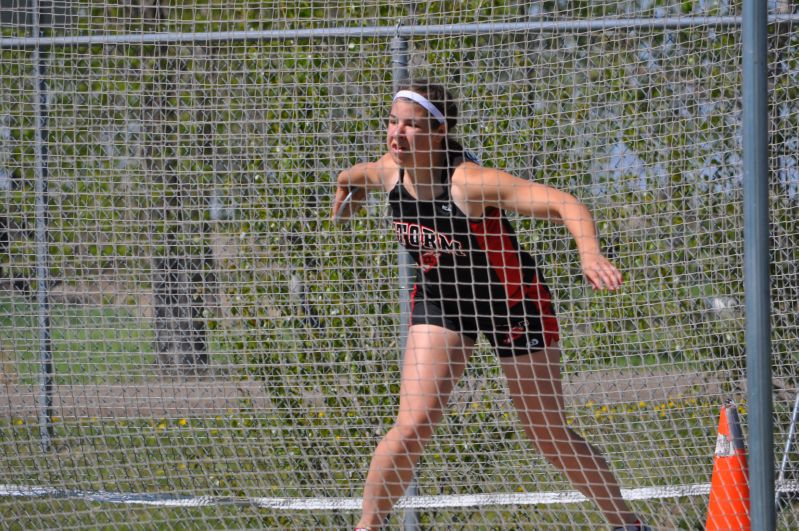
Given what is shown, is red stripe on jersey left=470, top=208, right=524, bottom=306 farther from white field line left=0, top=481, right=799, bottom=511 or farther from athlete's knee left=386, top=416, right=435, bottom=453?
white field line left=0, top=481, right=799, bottom=511

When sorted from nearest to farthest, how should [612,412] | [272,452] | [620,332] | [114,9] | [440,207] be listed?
1. [440,207]
2. [620,332]
3. [612,412]
4. [272,452]
5. [114,9]

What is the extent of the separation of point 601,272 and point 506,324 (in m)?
0.81

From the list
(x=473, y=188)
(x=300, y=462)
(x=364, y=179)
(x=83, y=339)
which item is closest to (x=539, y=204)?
(x=473, y=188)

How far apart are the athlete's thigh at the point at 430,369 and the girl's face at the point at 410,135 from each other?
2.00 ft

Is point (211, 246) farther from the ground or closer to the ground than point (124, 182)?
closer to the ground

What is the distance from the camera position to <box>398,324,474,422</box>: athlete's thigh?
3475 mm

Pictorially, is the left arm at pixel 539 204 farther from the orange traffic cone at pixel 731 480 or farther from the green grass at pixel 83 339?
the green grass at pixel 83 339

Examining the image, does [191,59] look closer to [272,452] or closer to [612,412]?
[272,452]

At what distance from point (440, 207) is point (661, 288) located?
1341 mm

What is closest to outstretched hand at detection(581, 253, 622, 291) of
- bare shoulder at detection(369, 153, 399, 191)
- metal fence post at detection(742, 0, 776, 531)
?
metal fence post at detection(742, 0, 776, 531)

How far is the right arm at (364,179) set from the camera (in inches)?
148

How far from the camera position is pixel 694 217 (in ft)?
14.4

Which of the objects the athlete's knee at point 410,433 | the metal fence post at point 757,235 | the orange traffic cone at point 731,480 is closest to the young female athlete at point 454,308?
the athlete's knee at point 410,433

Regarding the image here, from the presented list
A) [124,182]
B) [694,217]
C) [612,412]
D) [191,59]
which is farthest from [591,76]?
[124,182]
